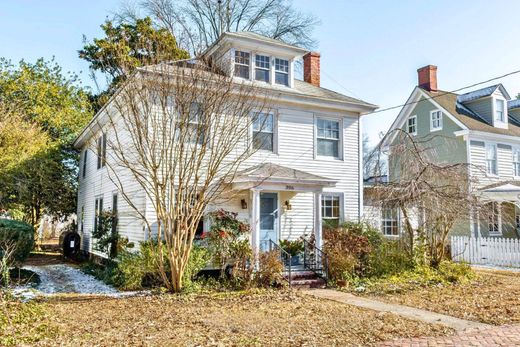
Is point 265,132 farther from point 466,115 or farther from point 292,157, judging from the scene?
point 466,115

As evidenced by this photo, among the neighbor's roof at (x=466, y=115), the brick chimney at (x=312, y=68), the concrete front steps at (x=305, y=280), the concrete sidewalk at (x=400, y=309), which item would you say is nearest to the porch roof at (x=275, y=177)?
the concrete front steps at (x=305, y=280)

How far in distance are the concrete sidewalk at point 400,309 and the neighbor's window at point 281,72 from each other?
7.52 metres

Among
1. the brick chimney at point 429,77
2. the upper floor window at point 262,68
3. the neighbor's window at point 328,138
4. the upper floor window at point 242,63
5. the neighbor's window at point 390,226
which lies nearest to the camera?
the upper floor window at point 242,63

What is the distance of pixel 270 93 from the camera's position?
1391cm

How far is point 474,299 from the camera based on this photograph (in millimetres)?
10000

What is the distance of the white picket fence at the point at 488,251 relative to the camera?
17219 millimetres

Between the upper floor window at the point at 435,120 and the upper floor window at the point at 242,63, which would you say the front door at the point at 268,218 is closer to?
the upper floor window at the point at 242,63

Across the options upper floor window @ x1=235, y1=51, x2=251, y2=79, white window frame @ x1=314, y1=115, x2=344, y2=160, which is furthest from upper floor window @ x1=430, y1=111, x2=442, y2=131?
upper floor window @ x1=235, y1=51, x2=251, y2=79

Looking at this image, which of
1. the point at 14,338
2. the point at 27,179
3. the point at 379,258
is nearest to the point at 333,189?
the point at 379,258

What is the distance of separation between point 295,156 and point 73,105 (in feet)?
56.0

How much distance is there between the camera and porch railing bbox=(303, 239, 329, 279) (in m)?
12.6

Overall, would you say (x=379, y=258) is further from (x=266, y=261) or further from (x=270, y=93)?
(x=270, y=93)

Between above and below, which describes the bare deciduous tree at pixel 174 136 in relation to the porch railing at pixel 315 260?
above

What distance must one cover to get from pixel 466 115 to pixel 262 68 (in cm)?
1385
